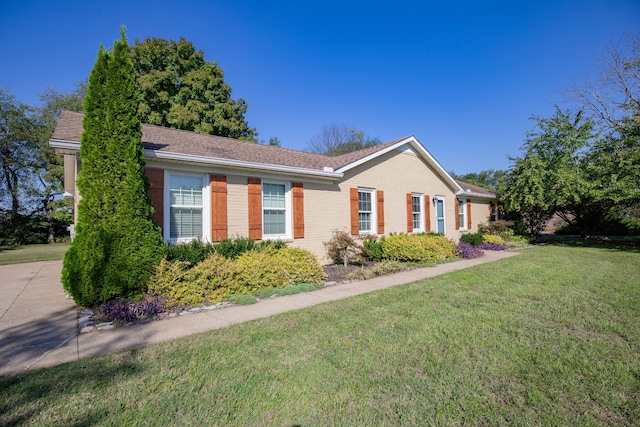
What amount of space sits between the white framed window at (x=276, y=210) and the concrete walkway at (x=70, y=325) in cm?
270

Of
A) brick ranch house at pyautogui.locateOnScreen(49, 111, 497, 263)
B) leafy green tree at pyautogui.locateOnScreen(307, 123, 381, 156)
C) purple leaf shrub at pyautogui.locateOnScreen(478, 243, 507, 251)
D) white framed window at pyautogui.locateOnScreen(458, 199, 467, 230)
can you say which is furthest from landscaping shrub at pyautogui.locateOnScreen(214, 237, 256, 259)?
leafy green tree at pyautogui.locateOnScreen(307, 123, 381, 156)

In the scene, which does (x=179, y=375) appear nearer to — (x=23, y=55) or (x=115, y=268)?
(x=115, y=268)

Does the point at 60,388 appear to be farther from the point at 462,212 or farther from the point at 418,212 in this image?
the point at 462,212

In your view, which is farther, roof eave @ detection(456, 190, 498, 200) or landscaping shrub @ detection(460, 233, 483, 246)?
roof eave @ detection(456, 190, 498, 200)

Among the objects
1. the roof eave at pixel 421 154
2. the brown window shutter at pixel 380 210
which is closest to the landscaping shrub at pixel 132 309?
the roof eave at pixel 421 154

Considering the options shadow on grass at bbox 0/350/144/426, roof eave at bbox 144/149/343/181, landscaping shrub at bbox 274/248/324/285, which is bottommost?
shadow on grass at bbox 0/350/144/426

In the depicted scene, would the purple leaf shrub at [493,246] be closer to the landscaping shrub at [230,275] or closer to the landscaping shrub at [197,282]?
the landscaping shrub at [230,275]

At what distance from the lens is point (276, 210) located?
9.00m

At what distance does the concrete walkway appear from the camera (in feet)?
12.1

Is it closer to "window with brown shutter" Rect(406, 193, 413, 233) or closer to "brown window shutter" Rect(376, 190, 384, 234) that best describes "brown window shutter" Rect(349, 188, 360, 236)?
"brown window shutter" Rect(376, 190, 384, 234)

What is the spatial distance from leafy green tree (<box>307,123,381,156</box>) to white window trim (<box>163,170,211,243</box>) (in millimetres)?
27161

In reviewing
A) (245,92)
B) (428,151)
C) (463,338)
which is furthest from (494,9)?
(245,92)

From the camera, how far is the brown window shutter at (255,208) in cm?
813

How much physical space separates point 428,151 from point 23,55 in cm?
1779
